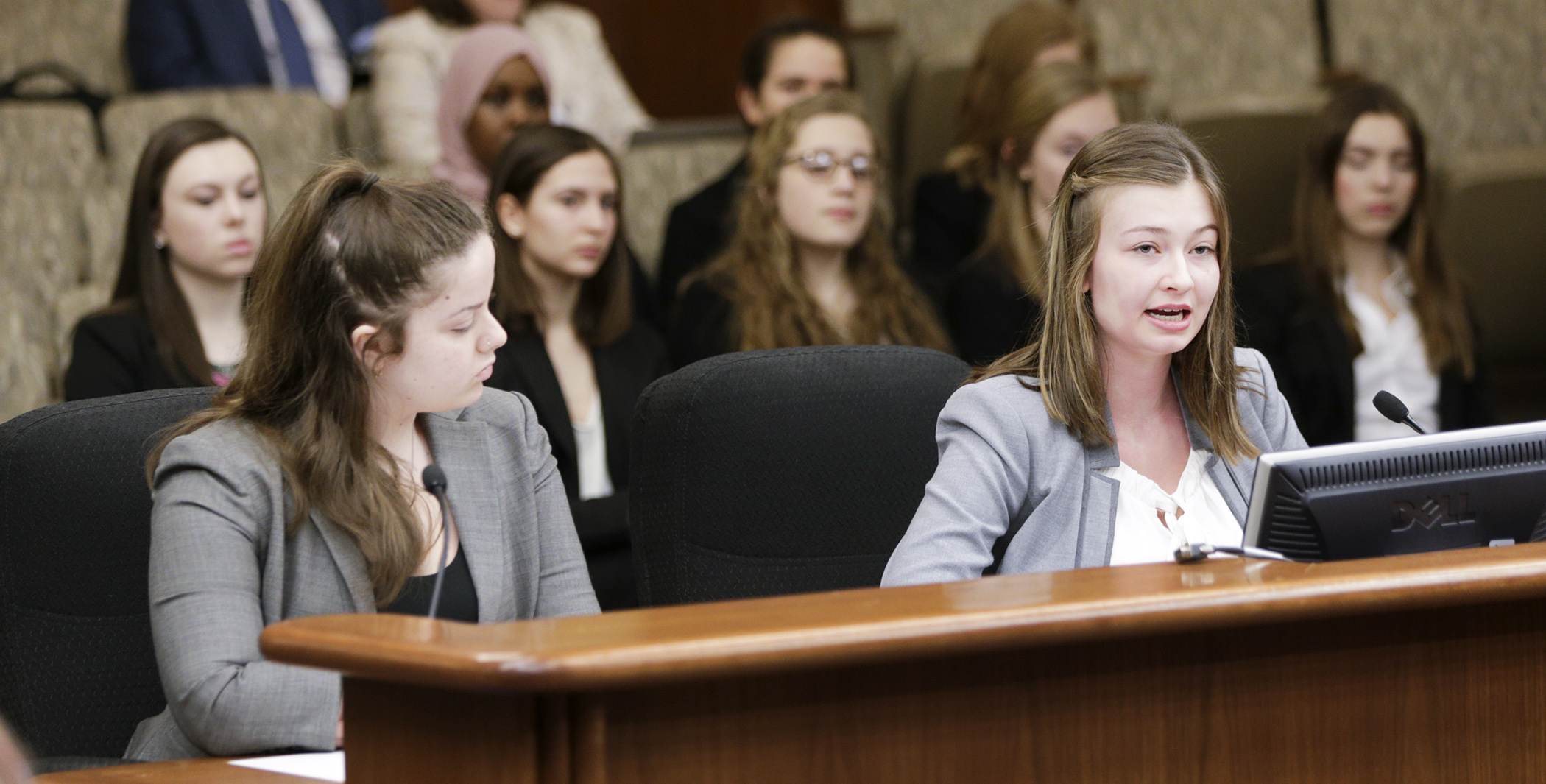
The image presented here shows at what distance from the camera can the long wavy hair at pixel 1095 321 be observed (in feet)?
4.63

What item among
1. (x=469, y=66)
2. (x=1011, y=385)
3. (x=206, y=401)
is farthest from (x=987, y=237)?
(x=206, y=401)

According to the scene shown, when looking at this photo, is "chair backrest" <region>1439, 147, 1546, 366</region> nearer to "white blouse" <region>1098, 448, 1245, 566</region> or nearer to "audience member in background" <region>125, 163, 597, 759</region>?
"white blouse" <region>1098, 448, 1245, 566</region>

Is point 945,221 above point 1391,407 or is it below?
above

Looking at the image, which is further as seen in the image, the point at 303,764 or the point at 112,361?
the point at 112,361

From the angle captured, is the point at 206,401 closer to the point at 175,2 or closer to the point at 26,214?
the point at 26,214

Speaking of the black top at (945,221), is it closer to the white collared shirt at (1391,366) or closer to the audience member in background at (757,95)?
the audience member in background at (757,95)

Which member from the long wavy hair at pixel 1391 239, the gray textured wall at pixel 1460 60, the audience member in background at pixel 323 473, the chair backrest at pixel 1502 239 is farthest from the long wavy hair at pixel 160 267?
the gray textured wall at pixel 1460 60

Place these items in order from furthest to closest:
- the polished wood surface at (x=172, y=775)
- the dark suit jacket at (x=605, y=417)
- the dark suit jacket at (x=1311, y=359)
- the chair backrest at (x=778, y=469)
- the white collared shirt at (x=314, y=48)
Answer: the white collared shirt at (x=314, y=48) < the dark suit jacket at (x=1311, y=359) < the dark suit jacket at (x=605, y=417) < the chair backrest at (x=778, y=469) < the polished wood surface at (x=172, y=775)

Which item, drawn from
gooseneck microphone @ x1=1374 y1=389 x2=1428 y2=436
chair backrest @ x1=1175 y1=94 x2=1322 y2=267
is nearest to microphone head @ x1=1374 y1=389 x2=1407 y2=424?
gooseneck microphone @ x1=1374 y1=389 x2=1428 y2=436

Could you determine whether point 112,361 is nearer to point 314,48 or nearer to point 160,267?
point 160,267

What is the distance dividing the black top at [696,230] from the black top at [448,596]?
1.62 metres

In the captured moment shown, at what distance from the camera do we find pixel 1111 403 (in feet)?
4.79


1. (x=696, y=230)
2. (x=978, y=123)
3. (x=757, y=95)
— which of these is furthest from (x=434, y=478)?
(x=757, y=95)

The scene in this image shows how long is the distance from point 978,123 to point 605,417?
1.05 meters
